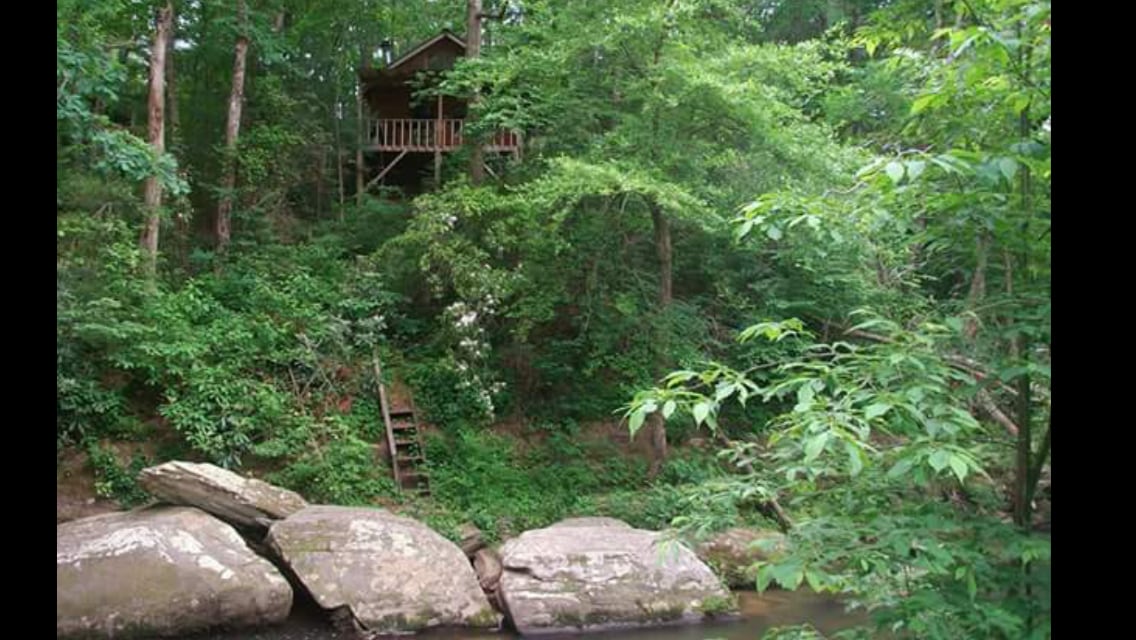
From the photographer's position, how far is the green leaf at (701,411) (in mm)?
1554

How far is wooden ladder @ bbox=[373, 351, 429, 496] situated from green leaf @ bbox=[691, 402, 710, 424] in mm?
6483

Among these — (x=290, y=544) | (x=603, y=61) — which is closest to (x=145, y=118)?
(x=603, y=61)

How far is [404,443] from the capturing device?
8.22m

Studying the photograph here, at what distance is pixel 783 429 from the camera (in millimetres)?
1859

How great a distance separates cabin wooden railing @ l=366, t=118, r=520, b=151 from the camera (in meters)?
12.3

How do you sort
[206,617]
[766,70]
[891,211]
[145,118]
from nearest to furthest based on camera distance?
[891,211]
[206,617]
[766,70]
[145,118]

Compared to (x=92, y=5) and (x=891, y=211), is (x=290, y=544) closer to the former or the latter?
(x=92, y=5)

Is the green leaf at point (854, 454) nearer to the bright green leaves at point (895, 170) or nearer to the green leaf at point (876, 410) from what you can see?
the green leaf at point (876, 410)

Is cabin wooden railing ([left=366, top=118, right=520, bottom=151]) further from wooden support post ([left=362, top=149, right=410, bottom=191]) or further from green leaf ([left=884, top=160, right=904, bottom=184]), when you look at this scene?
green leaf ([left=884, top=160, right=904, bottom=184])

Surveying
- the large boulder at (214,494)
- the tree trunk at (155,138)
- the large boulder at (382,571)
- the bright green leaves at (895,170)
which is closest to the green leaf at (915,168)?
the bright green leaves at (895,170)

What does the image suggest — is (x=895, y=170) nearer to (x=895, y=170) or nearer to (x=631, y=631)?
(x=895, y=170)

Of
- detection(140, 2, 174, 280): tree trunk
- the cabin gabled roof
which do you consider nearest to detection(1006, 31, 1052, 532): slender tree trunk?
detection(140, 2, 174, 280): tree trunk

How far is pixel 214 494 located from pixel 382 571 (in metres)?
1.53
